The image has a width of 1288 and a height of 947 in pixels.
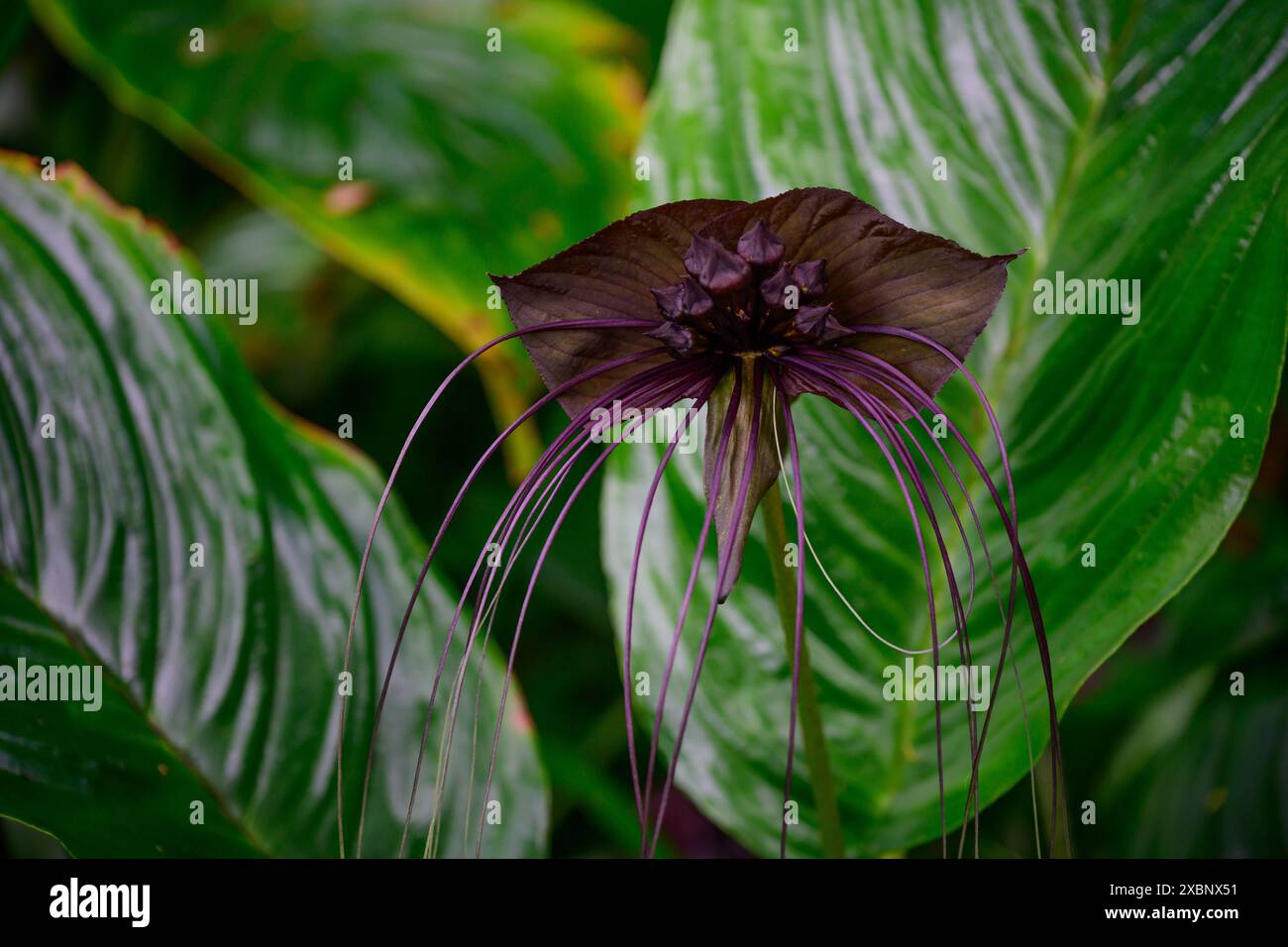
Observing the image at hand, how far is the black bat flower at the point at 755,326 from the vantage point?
15.8 inches

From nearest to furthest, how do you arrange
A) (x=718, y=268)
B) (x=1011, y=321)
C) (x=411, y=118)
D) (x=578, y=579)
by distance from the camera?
(x=718, y=268) → (x=1011, y=321) → (x=411, y=118) → (x=578, y=579)

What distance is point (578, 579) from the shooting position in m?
1.05

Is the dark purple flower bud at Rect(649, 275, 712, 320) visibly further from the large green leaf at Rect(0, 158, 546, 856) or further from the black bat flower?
the large green leaf at Rect(0, 158, 546, 856)

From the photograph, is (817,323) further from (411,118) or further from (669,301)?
(411,118)

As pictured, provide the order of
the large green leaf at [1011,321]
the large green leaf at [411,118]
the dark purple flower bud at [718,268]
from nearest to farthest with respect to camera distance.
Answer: the dark purple flower bud at [718,268] < the large green leaf at [1011,321] < the large green leaf at [411,118]

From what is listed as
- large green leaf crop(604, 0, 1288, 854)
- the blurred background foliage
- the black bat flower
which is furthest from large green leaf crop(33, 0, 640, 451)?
the black bat flower

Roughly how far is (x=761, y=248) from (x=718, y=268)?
0.02m

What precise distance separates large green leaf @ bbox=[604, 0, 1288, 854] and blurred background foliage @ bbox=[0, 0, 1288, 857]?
21 cm

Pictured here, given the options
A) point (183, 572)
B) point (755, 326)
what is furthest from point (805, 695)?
point (183, 572)

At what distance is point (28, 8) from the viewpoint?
0.91 m

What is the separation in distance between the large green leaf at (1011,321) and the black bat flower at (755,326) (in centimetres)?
16

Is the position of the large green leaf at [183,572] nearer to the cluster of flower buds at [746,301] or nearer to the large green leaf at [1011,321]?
the large green leaf at [1011,321]

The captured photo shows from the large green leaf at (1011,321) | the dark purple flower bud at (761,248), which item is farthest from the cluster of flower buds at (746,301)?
the large green leaf at (1011,321)
